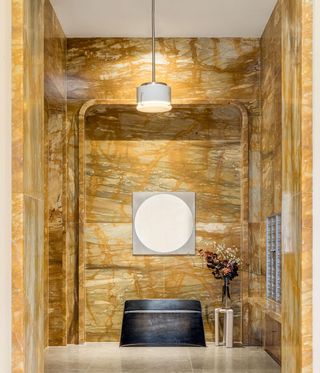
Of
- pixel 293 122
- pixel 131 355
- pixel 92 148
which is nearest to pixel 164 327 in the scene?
pixel 131 355

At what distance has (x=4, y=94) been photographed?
2609 millimetres

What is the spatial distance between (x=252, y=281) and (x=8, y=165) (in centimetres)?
442

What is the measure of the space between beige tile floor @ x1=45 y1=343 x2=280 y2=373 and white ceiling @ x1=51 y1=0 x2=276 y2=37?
9.68 feet

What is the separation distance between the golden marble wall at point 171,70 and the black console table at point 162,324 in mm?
610

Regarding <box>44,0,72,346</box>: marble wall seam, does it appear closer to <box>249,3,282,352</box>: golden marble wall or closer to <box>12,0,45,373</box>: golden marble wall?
<box>249,3,282,352</box>: golden marble wall

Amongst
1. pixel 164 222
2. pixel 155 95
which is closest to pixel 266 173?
pixel 164 222

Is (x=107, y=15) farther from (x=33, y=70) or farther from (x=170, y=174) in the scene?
(x=33, y=70)

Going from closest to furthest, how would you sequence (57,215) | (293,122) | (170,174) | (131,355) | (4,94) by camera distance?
1. (4,94)
2. (293,122)
3. (131,355)
4. (57,215)
5. (170,174)

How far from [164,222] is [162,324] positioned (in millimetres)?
1008

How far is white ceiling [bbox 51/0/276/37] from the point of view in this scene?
5.84 metres

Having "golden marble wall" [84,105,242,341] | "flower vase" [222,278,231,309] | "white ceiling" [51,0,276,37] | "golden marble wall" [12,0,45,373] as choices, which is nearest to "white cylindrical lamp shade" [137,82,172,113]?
"white ceiling" [51,0,276,37]

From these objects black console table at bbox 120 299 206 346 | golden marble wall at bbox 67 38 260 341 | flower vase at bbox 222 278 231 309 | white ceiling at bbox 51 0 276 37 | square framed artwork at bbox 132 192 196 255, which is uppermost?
white ceiling at bbox 51 0 276 37

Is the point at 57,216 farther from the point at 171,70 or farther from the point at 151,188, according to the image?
the point at 171,70

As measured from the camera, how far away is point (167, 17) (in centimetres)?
620
